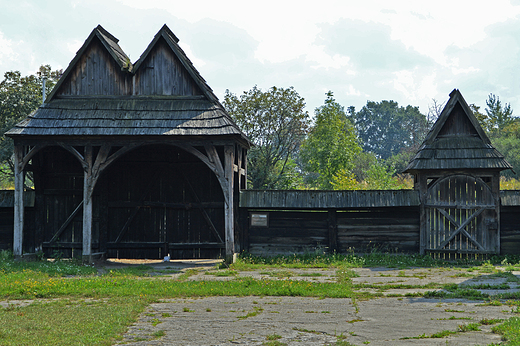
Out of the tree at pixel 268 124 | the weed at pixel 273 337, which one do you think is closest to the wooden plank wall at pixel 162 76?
the weed at pixel 273 337

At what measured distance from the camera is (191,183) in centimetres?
1703

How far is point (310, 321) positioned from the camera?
25.1 ft

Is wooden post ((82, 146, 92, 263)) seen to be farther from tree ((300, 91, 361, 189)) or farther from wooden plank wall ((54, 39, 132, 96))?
tree ((300, 91, 361, 189))

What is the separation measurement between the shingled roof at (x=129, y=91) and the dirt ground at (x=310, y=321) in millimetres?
7030

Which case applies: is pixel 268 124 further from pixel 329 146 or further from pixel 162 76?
pixel 162 76

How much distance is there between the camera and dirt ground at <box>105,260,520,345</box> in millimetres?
6586

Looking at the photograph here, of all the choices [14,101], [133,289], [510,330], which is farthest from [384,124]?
[510,330]

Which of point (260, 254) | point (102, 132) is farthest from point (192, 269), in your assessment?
point (102, 132)

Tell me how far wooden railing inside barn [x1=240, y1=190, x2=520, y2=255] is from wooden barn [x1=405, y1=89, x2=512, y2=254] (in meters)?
0.51

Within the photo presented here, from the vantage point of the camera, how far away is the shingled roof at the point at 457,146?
1541cm

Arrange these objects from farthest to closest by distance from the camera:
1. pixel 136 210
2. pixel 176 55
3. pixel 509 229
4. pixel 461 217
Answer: pixel 136 210 < pixel 176 55 < pixel 461 217 < pixel 509 229

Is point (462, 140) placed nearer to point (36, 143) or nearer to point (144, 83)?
point (144, 83)

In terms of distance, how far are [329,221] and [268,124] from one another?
59.8ft

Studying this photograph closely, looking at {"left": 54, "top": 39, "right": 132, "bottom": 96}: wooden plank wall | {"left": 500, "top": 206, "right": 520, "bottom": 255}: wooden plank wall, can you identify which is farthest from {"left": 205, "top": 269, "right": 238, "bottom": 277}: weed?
{"left": 500, "top": 206, "right": 520, "bottom": 255}: wooden plank wall
